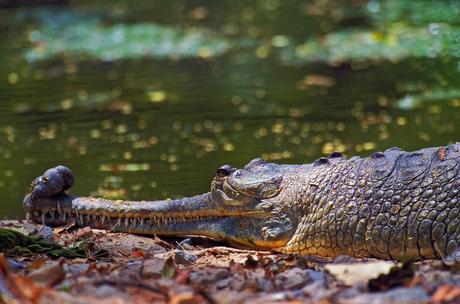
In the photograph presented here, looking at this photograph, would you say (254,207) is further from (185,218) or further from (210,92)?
(210,92)

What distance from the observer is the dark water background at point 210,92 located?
10109mm

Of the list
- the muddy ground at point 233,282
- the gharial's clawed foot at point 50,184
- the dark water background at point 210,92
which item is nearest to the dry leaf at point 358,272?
the muddy ground at point 233,282

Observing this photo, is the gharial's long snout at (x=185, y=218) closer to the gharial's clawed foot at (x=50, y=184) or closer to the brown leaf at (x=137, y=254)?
the gharial's clawed foot at (x=50, y=184)

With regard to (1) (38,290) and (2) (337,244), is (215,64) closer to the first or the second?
(2) (337,244)

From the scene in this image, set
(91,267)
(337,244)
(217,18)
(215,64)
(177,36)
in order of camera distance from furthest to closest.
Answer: (217,18), (177,36), (215,64), (337,244), (91,267)

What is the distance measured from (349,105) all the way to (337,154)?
5.76 metres

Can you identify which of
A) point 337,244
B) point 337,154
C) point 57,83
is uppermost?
point 57,83

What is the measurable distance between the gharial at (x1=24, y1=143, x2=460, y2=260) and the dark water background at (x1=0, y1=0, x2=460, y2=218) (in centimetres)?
152

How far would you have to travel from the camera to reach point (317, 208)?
6.50 m

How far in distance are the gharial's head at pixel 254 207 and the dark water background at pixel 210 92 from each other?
6.05 feet

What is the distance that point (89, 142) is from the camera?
11070 mm

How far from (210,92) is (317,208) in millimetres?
7672

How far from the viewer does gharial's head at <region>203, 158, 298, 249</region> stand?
664 centimetres

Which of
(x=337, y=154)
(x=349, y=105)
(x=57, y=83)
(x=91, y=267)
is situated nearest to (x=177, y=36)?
(x=57, y=83)
